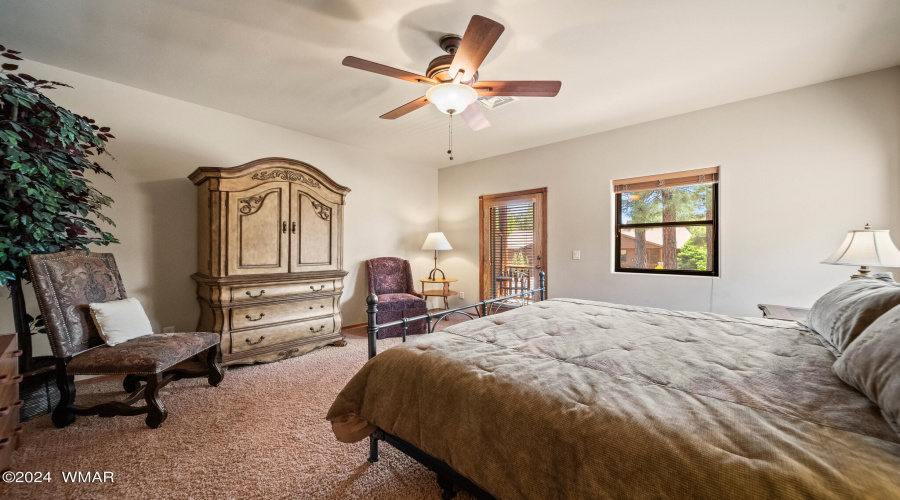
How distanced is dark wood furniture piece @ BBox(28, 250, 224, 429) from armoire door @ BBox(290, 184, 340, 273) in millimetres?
1302

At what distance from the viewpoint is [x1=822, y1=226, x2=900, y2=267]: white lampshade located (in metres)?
2.13

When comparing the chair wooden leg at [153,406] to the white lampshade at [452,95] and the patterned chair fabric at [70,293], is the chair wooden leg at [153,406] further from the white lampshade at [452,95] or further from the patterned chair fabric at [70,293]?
the white lampshade at [452,95]

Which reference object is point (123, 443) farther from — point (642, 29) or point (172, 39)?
point (642, 29)

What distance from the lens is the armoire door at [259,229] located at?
302cm

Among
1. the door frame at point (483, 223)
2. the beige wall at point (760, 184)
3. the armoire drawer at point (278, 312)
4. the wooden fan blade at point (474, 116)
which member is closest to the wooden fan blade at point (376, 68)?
the wooden fan blade at point (474, 116)

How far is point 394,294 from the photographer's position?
4520mm

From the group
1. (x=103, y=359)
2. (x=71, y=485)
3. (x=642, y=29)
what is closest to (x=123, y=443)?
(x=71, y=485)

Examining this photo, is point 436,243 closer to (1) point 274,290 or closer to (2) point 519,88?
→ (1) point 274,290

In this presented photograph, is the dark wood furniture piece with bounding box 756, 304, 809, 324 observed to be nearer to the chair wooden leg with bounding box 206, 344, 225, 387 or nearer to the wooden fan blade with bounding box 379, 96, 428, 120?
the wooden fan blade with bounding box 379, 96, 428, 120

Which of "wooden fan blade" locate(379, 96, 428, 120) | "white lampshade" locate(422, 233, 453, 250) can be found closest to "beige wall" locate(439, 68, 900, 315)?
"wooden fan blade" locate(379, 96, 428, 120)

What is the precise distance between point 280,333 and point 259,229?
1017 mm

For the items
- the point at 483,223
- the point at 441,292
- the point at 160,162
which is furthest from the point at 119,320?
the point at 483,223

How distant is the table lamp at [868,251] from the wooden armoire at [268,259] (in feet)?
13.6

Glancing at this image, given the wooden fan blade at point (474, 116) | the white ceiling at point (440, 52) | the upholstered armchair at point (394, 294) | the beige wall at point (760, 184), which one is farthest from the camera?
the upholstered armchair at point (394, 294)
